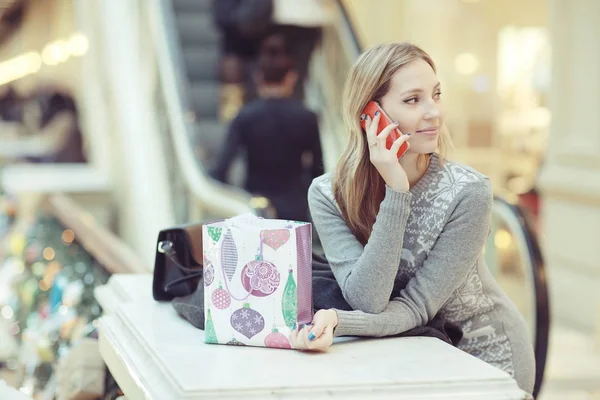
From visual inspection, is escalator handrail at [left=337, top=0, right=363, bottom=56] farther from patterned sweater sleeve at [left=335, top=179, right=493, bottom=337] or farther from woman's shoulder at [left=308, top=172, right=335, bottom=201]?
patterned sweater sleeve at [left=335, top=179, right=493, bottom=337]

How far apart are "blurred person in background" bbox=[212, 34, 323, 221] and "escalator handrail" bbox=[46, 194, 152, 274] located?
0.78 metres

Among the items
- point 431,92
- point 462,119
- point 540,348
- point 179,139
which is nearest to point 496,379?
point 431,92

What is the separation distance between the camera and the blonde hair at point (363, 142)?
1.99 m

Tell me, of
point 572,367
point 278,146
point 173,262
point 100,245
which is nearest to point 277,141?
point 278,146

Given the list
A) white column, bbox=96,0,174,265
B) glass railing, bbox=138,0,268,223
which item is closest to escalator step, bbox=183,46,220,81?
white column, bbox=96,0,174,265

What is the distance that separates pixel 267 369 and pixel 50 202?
524 cm

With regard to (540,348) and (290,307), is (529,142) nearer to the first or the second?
(540,348)

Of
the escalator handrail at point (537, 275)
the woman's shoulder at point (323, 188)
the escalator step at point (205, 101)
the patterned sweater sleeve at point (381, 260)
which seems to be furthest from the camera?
the escalator step at point (205, 101)

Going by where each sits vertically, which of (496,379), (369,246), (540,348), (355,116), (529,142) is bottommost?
(529,142)

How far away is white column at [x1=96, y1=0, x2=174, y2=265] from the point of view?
21.6 feet

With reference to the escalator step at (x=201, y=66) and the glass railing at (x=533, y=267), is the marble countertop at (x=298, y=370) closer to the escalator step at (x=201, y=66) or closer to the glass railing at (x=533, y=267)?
the glass railing at (x=533, y=267)

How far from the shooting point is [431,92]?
200 cm

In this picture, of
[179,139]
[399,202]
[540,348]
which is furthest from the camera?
[179,139]

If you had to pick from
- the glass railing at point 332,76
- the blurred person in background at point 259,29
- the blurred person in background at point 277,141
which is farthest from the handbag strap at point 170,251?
the glass railing at point 332,76
